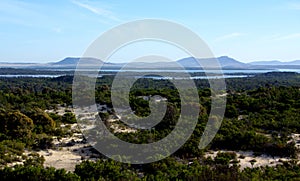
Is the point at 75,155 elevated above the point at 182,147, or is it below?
below

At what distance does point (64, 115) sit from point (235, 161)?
1020 centimetres

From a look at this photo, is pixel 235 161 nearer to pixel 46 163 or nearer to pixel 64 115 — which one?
pixel 46 163

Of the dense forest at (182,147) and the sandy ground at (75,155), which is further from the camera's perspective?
the sandy ground at (75,155)

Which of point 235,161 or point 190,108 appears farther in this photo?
point 190,108

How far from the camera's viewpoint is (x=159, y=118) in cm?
Answer: 1881

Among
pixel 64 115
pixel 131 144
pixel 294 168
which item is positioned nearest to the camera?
pixel 294 168

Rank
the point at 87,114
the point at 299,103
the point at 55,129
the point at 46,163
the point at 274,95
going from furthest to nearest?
the point at 274,95 → the point at 299,103 → the point at 87,114 → the point at 55,129 → the point at 46,163

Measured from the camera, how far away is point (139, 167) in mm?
12508

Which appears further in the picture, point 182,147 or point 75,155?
point 182,147

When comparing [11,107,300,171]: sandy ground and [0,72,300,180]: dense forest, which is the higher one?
[0,72,300,180]: dense forest

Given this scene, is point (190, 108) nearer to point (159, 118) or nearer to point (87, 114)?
point (159, 118)

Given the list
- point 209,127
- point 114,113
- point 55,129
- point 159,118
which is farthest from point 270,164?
point 114,113

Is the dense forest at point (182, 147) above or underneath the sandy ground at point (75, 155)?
above

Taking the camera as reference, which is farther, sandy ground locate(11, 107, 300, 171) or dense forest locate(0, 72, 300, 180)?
sandy ground locate(11, 107, 300, 171)
